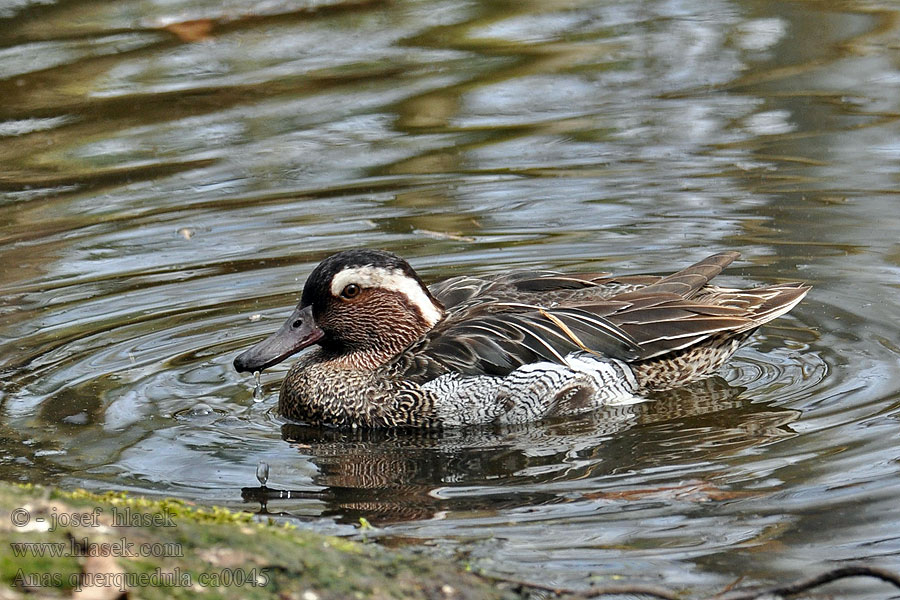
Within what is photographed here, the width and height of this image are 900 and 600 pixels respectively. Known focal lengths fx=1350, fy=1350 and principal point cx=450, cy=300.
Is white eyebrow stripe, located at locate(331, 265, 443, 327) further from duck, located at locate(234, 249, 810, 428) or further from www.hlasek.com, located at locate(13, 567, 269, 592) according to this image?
www.hlasek.com, located at locate(13, 567, 269, 592)

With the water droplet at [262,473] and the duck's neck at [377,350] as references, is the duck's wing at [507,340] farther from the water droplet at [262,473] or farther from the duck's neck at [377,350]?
the water droplet at [262,473]

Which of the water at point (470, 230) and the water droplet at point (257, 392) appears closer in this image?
the water at point (470, 230)

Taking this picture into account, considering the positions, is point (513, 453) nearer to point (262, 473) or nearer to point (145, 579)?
point (262, 473)

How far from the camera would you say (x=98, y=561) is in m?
4.39

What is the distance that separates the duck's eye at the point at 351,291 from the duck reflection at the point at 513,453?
83cm

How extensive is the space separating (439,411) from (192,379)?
1736 mm

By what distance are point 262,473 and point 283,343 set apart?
126 centimetres

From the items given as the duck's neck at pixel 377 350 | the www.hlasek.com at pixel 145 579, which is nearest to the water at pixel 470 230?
the duck's neck at pixel 377 350

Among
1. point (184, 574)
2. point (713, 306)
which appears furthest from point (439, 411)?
point (184, 574)

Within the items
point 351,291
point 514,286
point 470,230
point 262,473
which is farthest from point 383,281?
point 470,230

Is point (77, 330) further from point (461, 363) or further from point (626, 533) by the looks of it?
point (626, 533)

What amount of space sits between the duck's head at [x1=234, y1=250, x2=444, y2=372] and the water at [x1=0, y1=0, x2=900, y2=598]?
22.2 inches

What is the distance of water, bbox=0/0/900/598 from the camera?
6.55 metres

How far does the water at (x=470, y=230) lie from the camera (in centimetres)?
655
